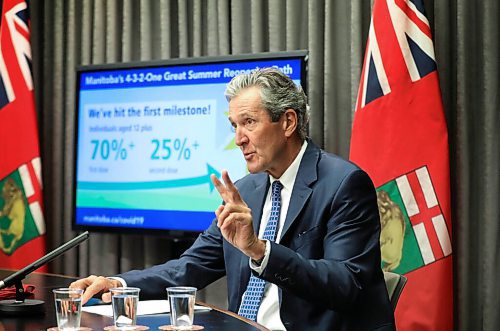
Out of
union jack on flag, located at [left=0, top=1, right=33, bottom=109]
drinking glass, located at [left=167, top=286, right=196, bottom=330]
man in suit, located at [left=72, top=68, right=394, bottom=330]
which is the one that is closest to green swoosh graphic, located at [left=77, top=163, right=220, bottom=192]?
union jack on flag, located at [left=0, top=1, right=33, bottom=109]

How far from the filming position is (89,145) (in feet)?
15.1

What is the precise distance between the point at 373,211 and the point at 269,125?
0.43 m

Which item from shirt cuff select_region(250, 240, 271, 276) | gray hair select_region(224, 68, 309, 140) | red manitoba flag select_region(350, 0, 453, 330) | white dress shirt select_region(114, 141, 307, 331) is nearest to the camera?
shirt cuff select_region(250, 240, 271, 276)

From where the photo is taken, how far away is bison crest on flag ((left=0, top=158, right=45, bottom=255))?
15.3ft

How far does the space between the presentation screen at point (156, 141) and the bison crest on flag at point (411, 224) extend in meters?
0.76

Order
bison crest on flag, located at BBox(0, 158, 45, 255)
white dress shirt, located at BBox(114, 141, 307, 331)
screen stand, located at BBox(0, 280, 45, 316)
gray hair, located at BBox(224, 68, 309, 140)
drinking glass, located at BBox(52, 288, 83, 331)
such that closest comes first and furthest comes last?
drinking glass, located at BBox(52, 288, 83, 331)
screen stand, located at BBox(0, 280, 45, 316)
white dress shirt, located at BBox(114, 141, 307, 331)
gray hair, located at BBox(224, 68, 309, 140)
bison crest on flag, located at BBox(0, 158, 45, 255)

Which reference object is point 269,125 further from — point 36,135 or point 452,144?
point 36,135

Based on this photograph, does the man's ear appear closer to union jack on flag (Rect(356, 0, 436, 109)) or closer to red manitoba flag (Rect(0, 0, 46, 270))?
union jack on flag (Rect(356, 0, 436, 109))

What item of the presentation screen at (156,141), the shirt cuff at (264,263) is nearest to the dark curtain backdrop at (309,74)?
the presentation screen at (156,141)

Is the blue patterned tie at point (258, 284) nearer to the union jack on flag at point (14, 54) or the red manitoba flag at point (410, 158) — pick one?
the red manitoba flag at point (410, 158)

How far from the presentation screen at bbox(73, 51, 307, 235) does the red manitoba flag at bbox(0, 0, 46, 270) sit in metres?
0.28

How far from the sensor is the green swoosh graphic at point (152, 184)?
4.15m

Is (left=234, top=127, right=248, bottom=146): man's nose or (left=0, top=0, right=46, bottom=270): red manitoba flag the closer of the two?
(left=234, top=127, right=248, bottom=146): man's nose

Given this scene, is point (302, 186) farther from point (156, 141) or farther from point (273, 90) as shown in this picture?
point (156, 141)
